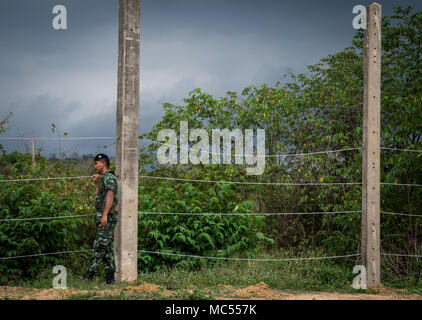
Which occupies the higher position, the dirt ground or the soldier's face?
the soldier's face

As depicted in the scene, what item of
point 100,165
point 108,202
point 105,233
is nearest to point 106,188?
point 108,202

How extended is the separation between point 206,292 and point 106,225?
150 cm

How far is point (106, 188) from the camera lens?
5.76 meters

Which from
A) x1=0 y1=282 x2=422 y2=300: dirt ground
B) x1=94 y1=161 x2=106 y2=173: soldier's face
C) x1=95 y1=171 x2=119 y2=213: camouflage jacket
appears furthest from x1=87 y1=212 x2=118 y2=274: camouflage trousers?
x1=94 y1=161 x2=106 y2=173: soldier's face

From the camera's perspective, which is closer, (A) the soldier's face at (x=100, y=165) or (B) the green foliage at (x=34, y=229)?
(A) the soldier's face at (x=100, y=165)

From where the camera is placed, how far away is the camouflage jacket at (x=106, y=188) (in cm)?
578

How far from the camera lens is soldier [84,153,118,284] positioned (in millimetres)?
5766

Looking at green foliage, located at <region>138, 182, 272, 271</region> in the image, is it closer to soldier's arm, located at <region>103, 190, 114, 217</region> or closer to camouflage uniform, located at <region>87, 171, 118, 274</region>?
camouflage uniform, located at <region>87, 171, 118, 274</region>

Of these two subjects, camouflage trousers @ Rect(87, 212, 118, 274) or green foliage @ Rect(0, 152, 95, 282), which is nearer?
camouflage trousers @ Rect(87, 212, 118, 274)

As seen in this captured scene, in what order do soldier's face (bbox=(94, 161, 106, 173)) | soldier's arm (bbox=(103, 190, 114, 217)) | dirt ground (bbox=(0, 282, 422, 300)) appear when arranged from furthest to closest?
soldier's face (bbox=(94, 161, 106, 173))
soldier's arm (bbox=(103, 190, 114, 217))
dirt ground (bbox=(0, 282, 422, 300))

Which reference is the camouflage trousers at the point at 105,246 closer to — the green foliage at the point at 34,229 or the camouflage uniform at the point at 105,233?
the camouflage uniform at the point at 105,233

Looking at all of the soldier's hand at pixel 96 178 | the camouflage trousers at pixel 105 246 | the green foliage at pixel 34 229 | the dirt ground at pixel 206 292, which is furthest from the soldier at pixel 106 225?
the green foliage at pixel 34 229

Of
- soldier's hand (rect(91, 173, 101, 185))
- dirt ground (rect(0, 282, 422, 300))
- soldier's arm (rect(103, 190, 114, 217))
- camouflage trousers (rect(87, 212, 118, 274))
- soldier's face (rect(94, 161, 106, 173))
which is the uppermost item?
soldier's face (rect(94, 161, 106, 173))
